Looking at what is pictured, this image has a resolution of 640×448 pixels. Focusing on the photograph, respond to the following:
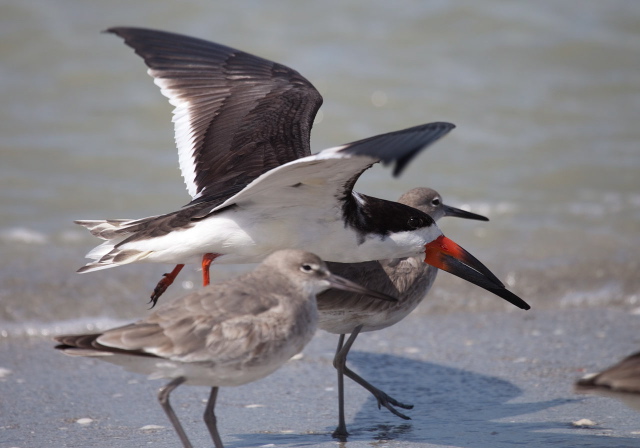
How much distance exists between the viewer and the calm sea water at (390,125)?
749 cm

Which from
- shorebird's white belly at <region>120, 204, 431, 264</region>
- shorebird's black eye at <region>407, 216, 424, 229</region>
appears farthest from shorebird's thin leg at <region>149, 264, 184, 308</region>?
shorebird's black eye at <region>407, 216, 424, 229</region>

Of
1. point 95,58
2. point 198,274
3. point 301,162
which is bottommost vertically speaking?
point 198,274

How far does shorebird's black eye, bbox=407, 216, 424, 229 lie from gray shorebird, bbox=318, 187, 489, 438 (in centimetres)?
21

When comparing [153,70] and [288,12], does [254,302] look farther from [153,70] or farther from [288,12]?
[288,12]

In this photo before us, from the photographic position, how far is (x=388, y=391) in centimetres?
538

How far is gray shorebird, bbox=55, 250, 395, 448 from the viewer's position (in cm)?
369

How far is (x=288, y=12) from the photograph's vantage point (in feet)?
45.4

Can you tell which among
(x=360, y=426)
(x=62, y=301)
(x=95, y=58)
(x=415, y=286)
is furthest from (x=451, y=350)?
(x=95, y=58)

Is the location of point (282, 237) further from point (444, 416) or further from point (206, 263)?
point (444, 416)

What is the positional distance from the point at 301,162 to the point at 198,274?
3366 mm

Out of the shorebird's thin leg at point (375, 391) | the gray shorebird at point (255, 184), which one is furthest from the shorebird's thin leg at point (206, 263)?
the shorebird's thin leg at point (375, 391)

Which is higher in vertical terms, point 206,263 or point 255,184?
point 255,184

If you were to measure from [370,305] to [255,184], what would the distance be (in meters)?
0.93

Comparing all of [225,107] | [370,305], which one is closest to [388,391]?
[370,305]
